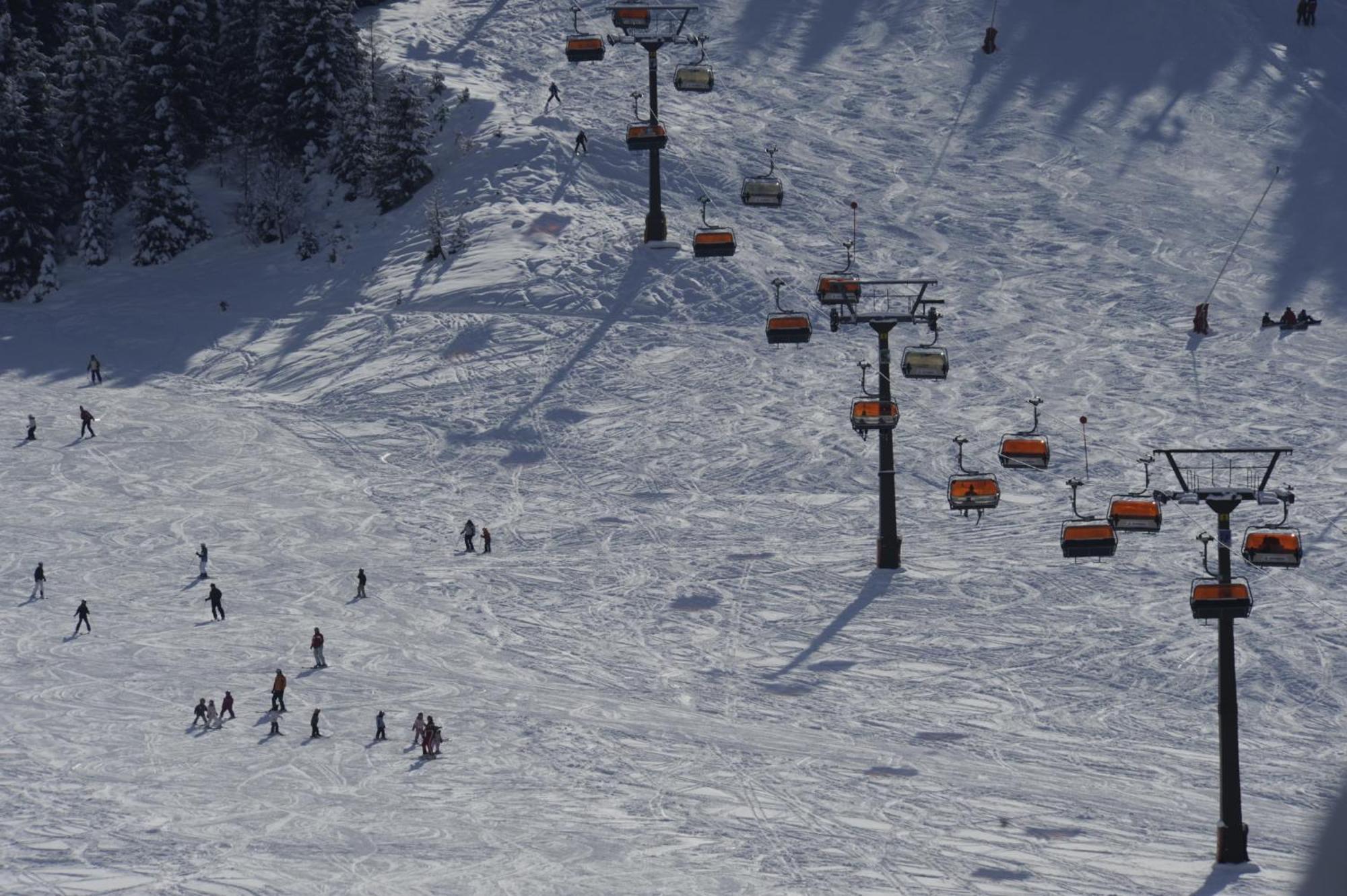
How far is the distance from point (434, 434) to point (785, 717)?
17.5 meters

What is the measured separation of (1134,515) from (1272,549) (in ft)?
16.0

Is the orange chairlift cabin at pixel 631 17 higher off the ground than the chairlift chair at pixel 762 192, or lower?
higher

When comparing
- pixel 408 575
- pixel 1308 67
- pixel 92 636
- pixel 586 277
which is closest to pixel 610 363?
pixel 586 277

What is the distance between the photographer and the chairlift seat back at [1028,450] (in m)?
27.8

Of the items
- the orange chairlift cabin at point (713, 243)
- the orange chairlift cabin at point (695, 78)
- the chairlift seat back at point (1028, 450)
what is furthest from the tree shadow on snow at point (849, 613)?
the orange chairlift cabin at point (695, 78)

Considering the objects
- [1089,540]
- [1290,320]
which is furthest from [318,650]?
[1290,320]

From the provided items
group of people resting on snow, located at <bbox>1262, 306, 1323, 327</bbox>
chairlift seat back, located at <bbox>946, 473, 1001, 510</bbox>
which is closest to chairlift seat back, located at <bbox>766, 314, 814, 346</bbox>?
chairlift seat back, located at <bbox>946, 473, 1001, 510</bbox>

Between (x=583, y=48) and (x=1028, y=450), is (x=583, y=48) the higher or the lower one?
the higher one

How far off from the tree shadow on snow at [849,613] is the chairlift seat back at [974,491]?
324 cm

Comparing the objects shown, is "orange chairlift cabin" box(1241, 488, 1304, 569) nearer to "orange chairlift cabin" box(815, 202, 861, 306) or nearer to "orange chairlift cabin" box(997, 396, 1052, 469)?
"orange chairlift cabin" box(997, 396, 1052, 469)

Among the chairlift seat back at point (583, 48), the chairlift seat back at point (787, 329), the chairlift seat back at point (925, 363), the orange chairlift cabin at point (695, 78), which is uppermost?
the chairlift seat back at point (583, 48)

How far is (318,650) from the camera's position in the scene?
2831cm

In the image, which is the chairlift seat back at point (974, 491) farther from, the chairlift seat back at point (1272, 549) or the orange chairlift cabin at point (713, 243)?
the orange chairlift cabin at point (713, 243)

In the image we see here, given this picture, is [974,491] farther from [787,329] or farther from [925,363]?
[787,329]
